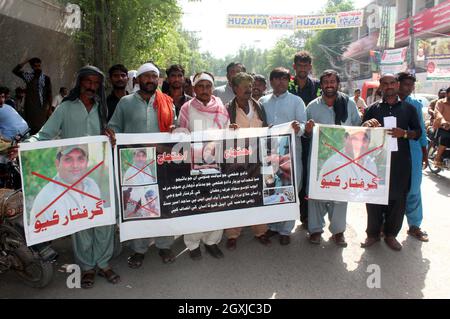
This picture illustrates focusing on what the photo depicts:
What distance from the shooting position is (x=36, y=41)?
27.6ft

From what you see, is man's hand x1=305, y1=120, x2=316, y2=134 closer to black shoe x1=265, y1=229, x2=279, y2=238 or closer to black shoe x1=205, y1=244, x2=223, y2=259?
black shoe x1=265, y1=229, x2=279, y2=238

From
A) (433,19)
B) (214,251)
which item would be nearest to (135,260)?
(214,251)

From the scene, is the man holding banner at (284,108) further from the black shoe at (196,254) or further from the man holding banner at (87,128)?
the man holding banner at (87,128)

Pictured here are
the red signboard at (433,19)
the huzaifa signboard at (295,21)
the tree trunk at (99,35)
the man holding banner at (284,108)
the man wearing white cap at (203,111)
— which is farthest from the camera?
the red signboard at (433,19)

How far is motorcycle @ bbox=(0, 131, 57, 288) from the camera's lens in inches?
122

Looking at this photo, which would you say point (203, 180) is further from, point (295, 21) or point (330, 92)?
point (295, 21)

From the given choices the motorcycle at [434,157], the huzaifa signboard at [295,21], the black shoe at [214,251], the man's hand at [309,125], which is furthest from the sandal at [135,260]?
the huzaifa signboard at [295,21]

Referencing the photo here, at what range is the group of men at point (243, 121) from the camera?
3.32 m

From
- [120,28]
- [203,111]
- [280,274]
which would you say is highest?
[120,28]

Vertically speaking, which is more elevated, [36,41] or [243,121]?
[36,41]

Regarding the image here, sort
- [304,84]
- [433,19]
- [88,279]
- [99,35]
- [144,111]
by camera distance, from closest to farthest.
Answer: [88,279], [144,111], [304,84], [99,35], [433,19]

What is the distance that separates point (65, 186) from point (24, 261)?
700 mm

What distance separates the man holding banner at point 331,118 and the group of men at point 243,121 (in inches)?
0.4

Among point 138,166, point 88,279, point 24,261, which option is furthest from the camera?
point 138,166
